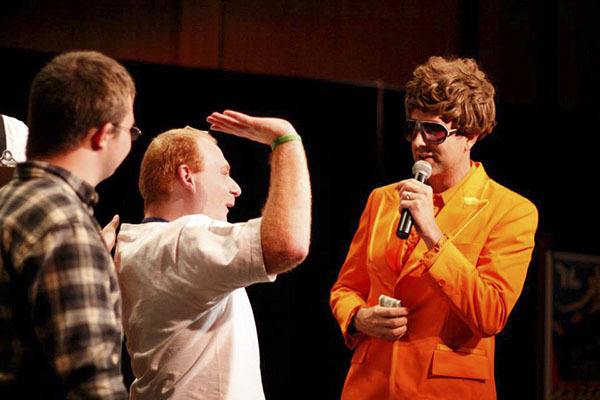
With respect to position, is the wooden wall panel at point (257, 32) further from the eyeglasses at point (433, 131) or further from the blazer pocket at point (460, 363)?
the blazer pocket at point (460, 363)

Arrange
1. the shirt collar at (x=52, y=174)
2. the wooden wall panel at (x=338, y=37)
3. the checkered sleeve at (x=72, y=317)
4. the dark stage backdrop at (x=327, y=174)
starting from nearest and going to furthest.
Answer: the checkered sleeve at (x=72, y=317)
the shirt collar at (x=52, y=174)
the dark stage backdrop at (x=327, y=174)
the wooden wall panel at (x=338, y=37)

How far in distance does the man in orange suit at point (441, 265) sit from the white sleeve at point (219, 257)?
0.68 meters

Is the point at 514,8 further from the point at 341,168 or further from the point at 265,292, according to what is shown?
the point at 265,292

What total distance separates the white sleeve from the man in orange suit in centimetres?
68

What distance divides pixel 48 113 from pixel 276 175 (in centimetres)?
53

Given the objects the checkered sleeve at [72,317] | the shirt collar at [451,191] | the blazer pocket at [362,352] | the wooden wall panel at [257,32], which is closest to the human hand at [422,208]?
the shirt collar at [451,191]

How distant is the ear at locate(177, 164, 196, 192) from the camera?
223 cm

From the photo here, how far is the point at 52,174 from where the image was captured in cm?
154

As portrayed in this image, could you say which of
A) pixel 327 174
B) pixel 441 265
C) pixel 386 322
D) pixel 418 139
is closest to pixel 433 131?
pixel 418 139

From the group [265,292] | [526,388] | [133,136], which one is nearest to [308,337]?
[265,292]

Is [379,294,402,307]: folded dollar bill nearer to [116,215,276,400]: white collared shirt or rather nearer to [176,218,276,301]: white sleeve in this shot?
[116,215,276,400]: white collared shirt

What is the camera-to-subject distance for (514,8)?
5.07 metres

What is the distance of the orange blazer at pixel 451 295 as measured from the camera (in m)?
2.40

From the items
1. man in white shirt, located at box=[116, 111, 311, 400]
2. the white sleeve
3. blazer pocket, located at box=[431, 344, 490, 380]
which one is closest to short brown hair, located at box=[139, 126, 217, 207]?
man in white shirt, located at box=[116, 111, 311, 400]
